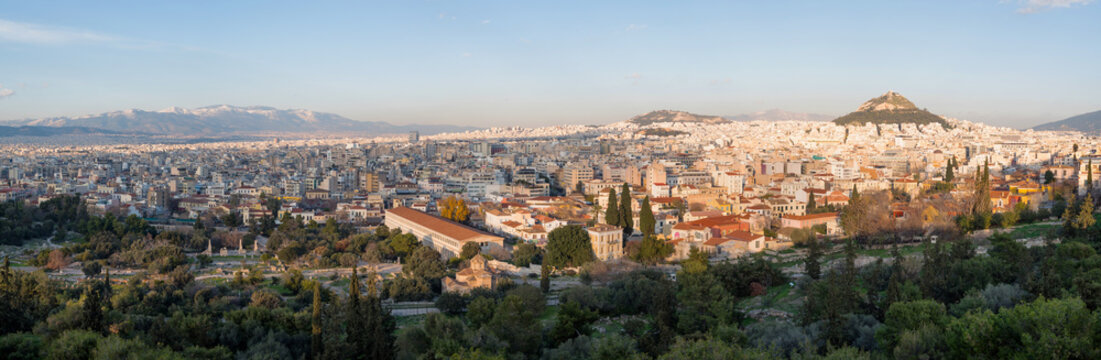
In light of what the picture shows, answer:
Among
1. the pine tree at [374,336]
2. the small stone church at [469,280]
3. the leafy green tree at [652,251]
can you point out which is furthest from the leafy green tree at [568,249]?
the pine tree at [374,336]

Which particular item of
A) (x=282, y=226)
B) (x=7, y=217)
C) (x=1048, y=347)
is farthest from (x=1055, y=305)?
(x=7, y=217)

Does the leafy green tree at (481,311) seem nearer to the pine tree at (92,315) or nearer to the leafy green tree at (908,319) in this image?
the pine tree at (92,315)

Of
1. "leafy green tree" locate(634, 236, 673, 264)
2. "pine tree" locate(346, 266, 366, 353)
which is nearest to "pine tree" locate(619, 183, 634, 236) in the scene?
"leafy green tree" locate(634, 236, 673, 264)

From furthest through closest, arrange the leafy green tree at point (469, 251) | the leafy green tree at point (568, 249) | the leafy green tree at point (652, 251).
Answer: the leafy green tree at point (469, 251)
the leafy green tree at point (652, 251)
the leafy green tree at point (568, 249)

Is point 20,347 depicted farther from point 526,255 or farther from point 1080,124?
point 1080,124

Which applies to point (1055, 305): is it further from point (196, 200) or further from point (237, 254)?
point (196, 200)

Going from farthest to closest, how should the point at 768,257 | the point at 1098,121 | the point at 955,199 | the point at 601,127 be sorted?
the point at 601,127, the point at 1098,121, the point at 955,199, the point at 768,257

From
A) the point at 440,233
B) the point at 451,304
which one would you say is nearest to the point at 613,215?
the point at 440,233
